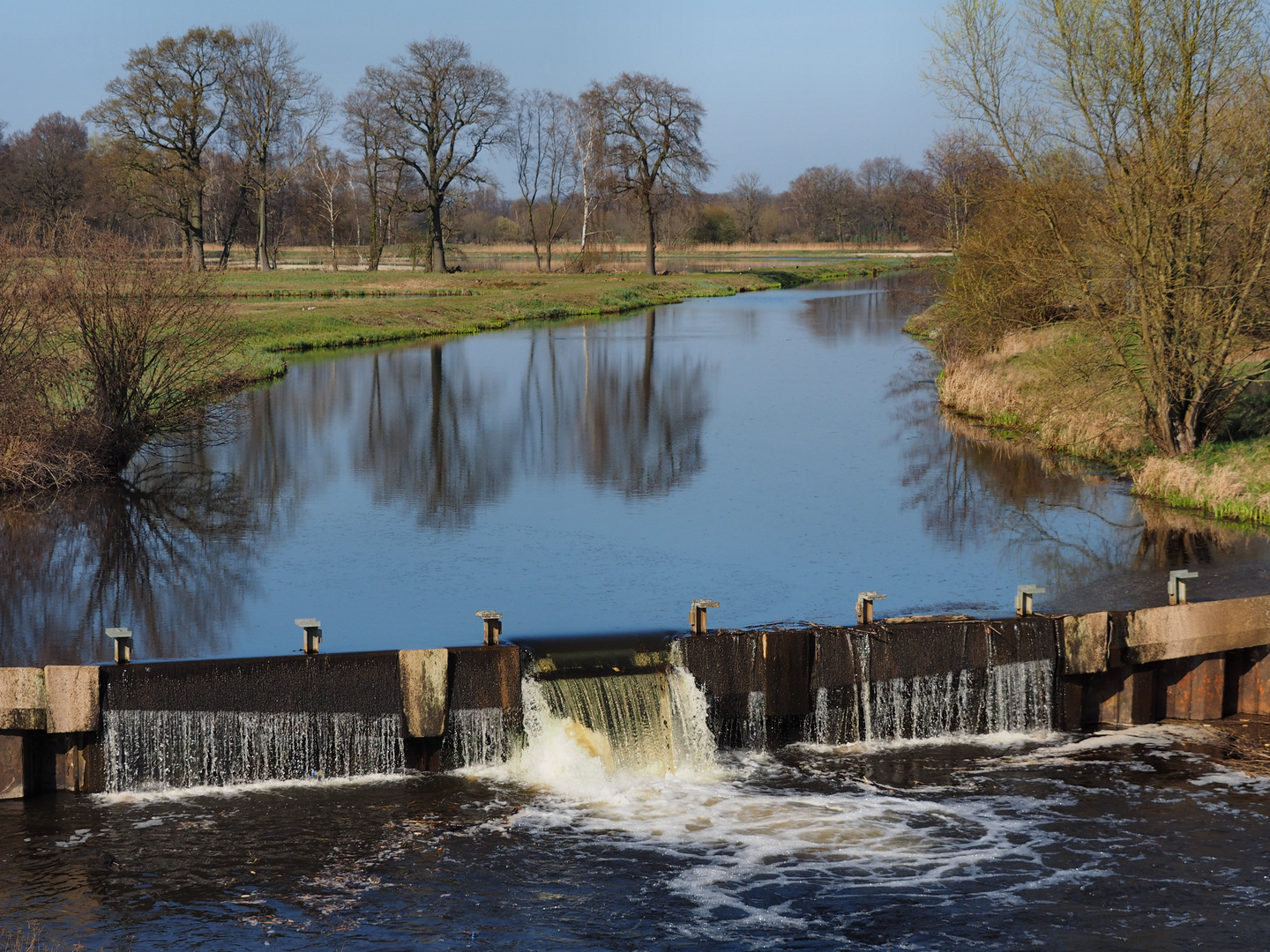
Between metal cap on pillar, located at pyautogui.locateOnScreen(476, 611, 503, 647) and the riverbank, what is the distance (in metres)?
12.1

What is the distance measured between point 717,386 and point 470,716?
879 inches

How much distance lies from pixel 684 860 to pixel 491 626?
9.55ft

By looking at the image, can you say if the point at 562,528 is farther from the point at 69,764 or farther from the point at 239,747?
the point at 69,764

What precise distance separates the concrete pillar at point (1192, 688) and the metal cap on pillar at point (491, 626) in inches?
253

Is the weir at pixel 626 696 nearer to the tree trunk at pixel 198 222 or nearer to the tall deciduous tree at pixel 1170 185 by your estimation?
the tall deciduous tree at pixel 1170 185

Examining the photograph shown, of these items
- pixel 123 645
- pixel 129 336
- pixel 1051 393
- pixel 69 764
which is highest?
pixel 129 336

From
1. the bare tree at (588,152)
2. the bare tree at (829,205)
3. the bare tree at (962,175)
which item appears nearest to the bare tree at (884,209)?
the bare tree at (829,205)

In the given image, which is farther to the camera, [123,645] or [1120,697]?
[1120,697]

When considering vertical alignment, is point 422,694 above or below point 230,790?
above

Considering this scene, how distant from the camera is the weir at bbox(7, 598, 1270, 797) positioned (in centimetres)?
1000

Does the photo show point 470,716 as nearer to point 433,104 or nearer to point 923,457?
point 923,457

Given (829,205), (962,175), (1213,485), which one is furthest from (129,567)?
(829,205)

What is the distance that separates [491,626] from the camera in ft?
35.7

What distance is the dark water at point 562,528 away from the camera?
13.4 meters
